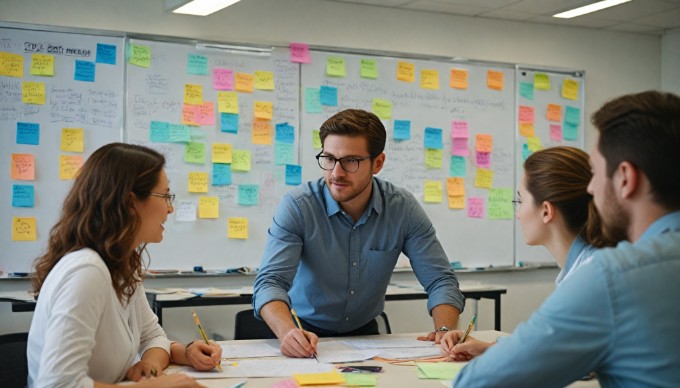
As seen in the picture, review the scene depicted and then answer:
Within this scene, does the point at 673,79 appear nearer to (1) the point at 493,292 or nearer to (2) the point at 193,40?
(1) the point at 493,292

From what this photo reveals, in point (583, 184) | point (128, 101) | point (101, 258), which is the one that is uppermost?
point (128, 101)

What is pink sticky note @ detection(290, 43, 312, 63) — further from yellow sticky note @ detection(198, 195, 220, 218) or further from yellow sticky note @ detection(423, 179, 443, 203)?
yellow sticky note @ detection(423, 179, 443, 203)

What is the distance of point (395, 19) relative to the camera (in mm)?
5480

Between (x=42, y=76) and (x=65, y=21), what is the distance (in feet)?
1.21

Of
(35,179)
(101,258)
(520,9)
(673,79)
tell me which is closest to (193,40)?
(35,179)

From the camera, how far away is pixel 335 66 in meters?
5.25

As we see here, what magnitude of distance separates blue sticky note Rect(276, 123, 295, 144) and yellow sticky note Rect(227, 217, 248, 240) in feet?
1.93

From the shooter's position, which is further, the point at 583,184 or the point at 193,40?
the point at 193,40

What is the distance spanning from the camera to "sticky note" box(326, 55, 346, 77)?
17.1ft

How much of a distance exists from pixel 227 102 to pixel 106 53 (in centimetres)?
81

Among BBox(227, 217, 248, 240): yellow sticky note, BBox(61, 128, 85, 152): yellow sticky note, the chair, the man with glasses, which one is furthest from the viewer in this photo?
BBox(227, 217, 248, 240): yellow sticky note

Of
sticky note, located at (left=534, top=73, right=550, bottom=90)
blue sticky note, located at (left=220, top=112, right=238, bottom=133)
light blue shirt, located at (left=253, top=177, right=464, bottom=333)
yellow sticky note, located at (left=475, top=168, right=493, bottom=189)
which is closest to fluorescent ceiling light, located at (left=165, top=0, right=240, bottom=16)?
blue sticky note, located at (left=220, top=112, right=238, bottom=133)

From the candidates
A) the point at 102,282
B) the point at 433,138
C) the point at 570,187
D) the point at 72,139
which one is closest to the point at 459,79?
the point at 433,138

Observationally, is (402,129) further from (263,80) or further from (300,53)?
(263,80)
